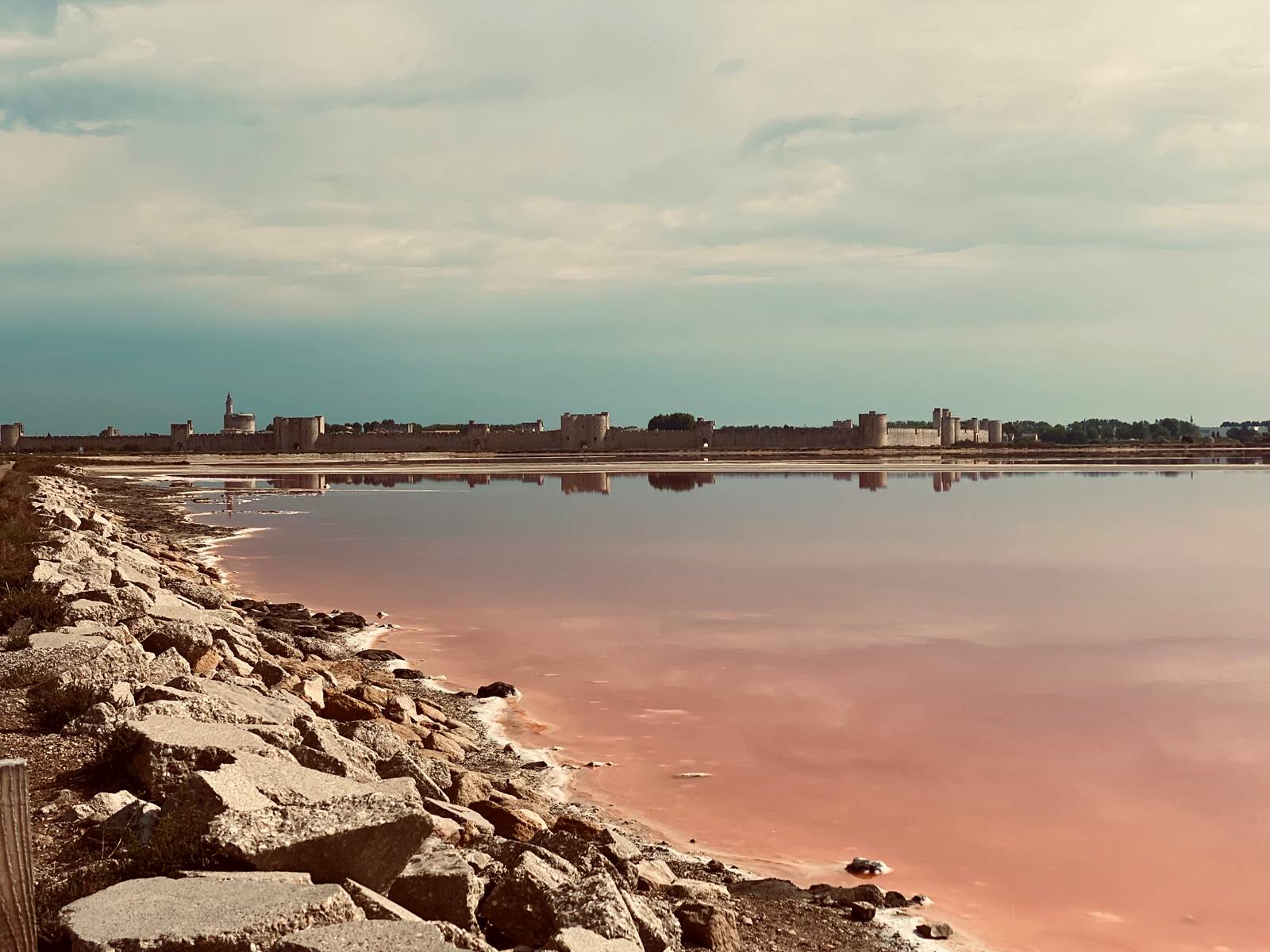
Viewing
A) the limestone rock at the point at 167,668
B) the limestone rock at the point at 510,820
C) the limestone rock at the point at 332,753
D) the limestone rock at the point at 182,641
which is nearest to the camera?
the limestone rock at the point at 332,753

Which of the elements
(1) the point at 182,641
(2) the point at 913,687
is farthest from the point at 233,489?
(1) the point at 182,641

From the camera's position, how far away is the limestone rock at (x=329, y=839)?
10.6 ft

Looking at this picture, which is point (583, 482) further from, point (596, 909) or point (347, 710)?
point (596, 909)

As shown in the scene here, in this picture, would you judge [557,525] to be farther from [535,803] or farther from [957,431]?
[957,431]

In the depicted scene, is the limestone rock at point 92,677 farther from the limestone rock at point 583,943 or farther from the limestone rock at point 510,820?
the limestone rock at point 583,943

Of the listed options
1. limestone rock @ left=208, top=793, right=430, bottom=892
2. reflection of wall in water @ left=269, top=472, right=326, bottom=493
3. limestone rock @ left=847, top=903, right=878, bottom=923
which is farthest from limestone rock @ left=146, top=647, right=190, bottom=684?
reflection of wall in water @ left=269, top=472, right=326, bottom=493

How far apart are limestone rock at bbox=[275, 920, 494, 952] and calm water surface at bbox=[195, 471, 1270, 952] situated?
8.62 ft

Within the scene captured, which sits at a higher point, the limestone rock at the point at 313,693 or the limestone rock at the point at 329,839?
the limestone rock at the point at 329,839

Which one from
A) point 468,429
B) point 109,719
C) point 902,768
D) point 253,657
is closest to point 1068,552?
point 902,768

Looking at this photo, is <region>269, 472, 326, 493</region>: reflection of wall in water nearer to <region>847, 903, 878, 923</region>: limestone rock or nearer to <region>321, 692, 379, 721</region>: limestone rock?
<region>321, 692, 379, 721</region>: limestone rock

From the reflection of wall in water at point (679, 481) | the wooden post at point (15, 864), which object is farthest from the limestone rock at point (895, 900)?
the reflection of wall in water at point (679, 481)

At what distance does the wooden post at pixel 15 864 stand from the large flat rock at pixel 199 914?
0.53ft

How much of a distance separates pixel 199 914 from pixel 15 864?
1.64 feet

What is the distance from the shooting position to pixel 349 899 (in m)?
2.96
